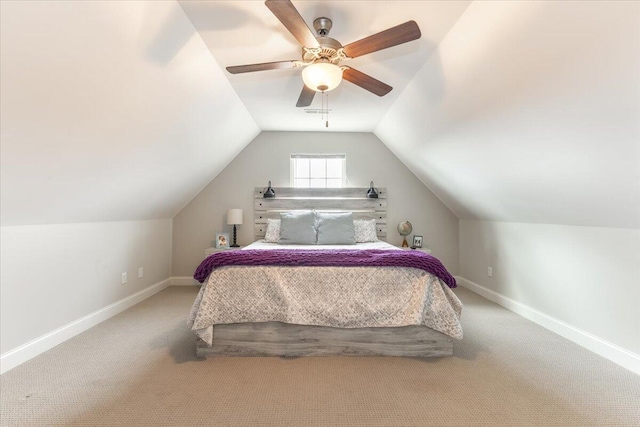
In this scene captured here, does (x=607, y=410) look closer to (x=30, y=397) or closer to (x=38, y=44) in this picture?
(x=30, y=397)

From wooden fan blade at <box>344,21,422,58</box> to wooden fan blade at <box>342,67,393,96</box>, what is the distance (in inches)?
8.2

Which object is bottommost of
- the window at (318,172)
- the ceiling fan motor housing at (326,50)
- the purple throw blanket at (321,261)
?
the purple throw blanket at (321,261)

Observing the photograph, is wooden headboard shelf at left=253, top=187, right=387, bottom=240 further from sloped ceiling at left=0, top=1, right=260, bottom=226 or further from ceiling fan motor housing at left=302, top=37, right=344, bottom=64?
ceiling fan motor housing at left=302, top=37, right=344, bottom=64

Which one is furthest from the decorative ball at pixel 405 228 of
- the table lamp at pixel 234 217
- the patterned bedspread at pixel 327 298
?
the table lamp at pixel 234 217

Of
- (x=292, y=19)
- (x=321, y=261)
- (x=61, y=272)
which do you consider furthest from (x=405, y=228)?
(x=61, y=272)

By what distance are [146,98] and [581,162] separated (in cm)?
284

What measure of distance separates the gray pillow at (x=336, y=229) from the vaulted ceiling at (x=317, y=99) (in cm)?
140

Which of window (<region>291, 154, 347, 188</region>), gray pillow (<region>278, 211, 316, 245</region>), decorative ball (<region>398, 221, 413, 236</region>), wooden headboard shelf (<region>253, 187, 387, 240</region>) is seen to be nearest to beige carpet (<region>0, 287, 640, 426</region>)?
gray pillow (<region>278, 211, 316, 245</region>)

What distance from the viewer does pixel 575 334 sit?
7.97ft

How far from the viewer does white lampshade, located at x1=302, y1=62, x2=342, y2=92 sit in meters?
1.83

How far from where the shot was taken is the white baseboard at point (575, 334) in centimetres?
202

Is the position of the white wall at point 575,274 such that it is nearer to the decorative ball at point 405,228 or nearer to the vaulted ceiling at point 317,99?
the vaulted ceiling at point 317,99

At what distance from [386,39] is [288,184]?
290 cm

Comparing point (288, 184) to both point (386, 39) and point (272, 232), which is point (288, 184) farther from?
point (386, 39)
